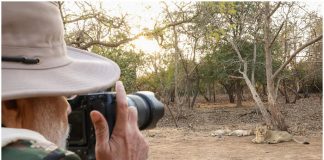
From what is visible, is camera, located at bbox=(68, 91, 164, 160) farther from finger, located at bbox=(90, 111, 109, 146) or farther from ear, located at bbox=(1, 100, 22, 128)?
ear, located at bbox=(1, 100, 22, 128)

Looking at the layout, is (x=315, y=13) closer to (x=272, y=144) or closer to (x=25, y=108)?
(x=272, y=144)

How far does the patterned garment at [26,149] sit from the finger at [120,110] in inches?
14.1

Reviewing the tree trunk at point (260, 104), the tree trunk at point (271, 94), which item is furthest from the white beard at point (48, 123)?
the tree trunk at point (260, 104)

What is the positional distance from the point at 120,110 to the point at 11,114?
25 centimetres

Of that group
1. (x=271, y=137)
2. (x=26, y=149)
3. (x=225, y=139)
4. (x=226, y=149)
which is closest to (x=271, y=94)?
(x=271, y=137)

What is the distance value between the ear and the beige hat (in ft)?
0.10

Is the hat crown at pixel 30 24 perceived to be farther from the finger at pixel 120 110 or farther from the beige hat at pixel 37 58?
the finger at pixel 120 110

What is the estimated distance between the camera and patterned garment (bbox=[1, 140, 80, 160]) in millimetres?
448

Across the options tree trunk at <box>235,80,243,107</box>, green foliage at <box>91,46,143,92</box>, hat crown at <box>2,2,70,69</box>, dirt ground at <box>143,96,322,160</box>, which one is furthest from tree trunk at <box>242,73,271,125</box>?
hat crown at <box>2,2,70,69</box>

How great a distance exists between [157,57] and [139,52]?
1.51m

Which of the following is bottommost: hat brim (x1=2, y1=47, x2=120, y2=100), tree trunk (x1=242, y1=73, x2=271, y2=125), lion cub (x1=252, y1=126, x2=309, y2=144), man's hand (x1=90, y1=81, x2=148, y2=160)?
lion cub (x1=252, y1=126, x2=309, y2=144)

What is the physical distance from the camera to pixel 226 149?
315 inches

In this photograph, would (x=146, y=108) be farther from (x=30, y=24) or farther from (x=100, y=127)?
(x=30, y=24)

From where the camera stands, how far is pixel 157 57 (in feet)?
50.3
